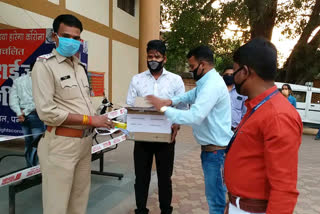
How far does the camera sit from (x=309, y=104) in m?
12.1

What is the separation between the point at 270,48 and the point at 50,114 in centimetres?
148

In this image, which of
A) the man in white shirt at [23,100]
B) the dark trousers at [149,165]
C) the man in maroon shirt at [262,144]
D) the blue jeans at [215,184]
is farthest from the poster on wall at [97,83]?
the man in maroon shirt at [262,144]

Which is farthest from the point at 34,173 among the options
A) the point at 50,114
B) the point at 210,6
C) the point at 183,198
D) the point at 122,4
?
the point at 210,6

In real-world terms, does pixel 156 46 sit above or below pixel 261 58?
above

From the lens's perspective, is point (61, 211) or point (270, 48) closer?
point (270, 48)

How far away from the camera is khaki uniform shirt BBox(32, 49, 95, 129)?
196 centimetres

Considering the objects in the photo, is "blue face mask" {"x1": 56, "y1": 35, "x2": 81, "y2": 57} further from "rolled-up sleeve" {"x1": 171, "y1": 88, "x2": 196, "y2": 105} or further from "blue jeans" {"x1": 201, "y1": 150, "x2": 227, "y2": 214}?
"blue jeans" {"x1": 201, "y1": 150, "x2": 227, "y2": 214}

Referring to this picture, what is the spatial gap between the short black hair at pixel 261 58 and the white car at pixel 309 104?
37.6ft

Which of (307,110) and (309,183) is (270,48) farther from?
(307,110)

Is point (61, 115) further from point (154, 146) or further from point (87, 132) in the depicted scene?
point (154, 146)

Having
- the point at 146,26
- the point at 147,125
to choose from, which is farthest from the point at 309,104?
the point at 147,125

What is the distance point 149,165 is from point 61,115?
54.4 inches

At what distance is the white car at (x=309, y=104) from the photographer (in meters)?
11.9

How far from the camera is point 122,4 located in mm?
9992
